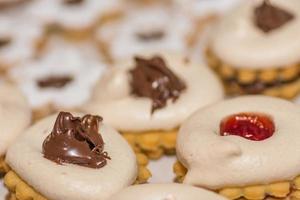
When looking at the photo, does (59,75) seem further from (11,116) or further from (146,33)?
(11,116)

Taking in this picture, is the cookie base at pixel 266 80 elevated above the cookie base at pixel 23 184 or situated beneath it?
elevated above

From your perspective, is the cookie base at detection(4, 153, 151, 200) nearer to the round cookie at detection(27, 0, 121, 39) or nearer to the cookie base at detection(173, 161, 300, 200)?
the cookie base at detection(173, 161, 300, 200)

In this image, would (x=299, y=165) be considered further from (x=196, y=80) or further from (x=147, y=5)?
(x=147, y=5)

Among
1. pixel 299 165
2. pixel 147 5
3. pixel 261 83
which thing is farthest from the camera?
pixel 147 5

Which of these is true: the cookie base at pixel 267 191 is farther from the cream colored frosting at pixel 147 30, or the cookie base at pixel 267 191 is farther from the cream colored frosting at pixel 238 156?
the cream colored frosting at pixel 147 30

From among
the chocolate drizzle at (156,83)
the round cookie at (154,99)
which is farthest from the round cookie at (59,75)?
the chocolate drizzle at (156,83)

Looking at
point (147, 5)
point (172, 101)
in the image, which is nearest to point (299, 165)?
point (172, 101)
